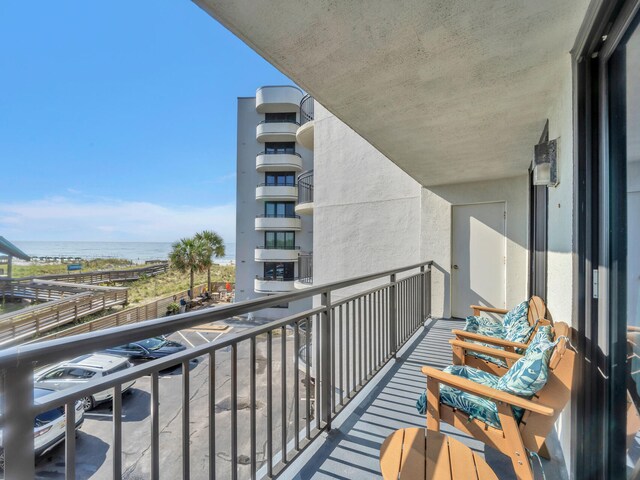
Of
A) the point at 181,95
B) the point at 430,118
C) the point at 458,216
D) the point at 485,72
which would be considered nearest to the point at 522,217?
the point at 458,216

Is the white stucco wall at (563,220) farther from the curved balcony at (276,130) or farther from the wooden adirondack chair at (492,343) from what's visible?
the curved balcony at (276,130)

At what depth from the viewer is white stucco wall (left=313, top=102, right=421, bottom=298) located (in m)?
5.97

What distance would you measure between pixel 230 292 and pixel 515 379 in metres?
19.7

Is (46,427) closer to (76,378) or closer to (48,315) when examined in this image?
(76,378)

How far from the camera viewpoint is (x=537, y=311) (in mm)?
2430

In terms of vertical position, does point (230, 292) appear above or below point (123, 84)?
below

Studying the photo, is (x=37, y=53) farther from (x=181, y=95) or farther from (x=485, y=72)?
(x=485, y=72)

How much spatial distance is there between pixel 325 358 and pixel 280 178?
14989 millimetres

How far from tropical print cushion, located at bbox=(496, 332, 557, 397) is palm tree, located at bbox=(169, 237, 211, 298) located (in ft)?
57.5

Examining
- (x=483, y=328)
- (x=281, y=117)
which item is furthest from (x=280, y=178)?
(x=483, y=328)

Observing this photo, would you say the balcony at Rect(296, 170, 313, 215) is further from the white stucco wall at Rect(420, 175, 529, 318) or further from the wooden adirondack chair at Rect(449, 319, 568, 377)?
the wooden adirondack chair at Rect(449, 319, 568, 377)

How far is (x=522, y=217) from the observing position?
432 cm

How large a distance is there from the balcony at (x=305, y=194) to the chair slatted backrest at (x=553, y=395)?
26.3 feet

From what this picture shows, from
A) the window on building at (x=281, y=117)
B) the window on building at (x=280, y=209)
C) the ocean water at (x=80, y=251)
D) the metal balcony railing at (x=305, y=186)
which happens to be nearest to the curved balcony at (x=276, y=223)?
the window on building at (x=280, y=209)
